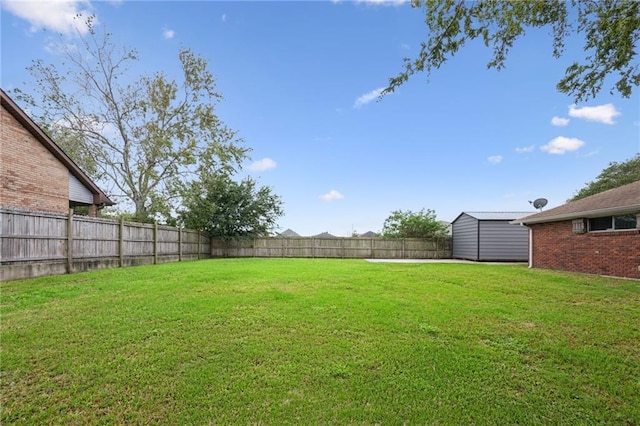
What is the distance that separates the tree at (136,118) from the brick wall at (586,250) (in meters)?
16.9

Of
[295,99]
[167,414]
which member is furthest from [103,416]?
[295,99]

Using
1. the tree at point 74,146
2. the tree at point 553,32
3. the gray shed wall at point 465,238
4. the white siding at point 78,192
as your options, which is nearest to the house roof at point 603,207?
the gray shed wall at point 465,238

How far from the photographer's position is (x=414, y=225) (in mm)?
19953

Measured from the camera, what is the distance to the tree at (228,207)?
58.5 ft

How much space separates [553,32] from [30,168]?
13094 mm

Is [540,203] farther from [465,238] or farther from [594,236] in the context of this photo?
[594,236]

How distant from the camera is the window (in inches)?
351

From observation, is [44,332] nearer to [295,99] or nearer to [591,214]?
[295,99]

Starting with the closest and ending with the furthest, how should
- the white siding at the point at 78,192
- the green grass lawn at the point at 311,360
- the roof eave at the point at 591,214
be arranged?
the green grass lawn at the point at 311,360 → the roof eave at the point at 591,214 → the white siding at the point at 78,192

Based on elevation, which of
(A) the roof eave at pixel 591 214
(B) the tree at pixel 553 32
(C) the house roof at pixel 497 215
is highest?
(B) the tree at pixel 553 32

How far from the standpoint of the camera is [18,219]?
668 centimetres

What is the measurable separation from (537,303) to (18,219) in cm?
1058

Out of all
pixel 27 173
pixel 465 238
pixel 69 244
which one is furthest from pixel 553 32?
pixel 465 238

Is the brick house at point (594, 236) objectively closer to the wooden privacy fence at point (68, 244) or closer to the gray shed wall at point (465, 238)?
the gray shed wall at point (465, 238)
